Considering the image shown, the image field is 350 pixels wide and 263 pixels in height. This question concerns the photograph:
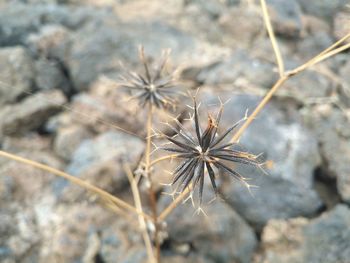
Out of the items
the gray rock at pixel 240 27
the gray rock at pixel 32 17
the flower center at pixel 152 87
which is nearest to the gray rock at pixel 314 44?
the gray rock at pixel 240 27

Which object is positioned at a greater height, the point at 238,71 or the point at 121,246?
the point at 238,71

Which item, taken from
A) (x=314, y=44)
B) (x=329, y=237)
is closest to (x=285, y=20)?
(x=314, y=44)

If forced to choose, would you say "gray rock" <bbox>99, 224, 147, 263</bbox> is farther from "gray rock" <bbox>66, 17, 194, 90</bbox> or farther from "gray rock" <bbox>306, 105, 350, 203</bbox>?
"gray rock" <bbox>66, 17, 194, 90</bbox>

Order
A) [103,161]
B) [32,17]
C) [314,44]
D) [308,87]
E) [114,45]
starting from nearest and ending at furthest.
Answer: [103,161]
[308,87]
[314,44]
[114,45]
[32,17]

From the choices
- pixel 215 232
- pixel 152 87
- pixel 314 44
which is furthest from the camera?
pixel 314 44

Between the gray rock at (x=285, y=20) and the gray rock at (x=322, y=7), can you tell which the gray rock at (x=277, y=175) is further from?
the gray rock at (x=322, y=7)

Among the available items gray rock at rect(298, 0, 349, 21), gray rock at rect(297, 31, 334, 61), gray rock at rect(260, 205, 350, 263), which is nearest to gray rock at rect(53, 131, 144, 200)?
gray rock at rect(260, 205, 350, 263)

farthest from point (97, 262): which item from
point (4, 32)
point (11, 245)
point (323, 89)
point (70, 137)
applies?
point (4, 32)

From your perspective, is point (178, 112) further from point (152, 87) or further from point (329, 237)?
point (329, 237)
